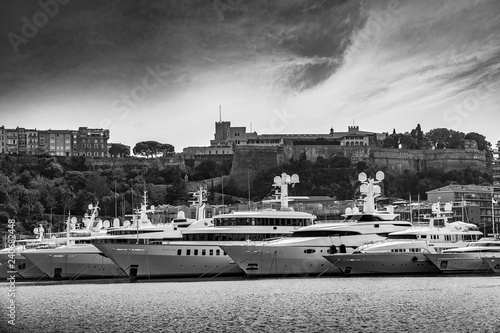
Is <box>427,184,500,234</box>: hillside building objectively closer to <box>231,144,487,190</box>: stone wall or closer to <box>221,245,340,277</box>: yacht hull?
<box>231,144,487,190</box>: stone wall

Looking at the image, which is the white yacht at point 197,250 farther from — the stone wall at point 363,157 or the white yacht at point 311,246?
the stone wall at point 363,157

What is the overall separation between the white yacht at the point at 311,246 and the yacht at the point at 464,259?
12.7 feet

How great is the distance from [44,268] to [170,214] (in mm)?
42736

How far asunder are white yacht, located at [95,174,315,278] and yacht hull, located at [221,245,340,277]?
2099 millimetres

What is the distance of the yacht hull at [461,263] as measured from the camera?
58.4 meters

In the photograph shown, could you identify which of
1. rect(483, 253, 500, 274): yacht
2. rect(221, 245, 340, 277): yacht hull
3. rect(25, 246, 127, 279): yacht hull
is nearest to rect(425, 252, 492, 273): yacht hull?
rect(483, 253, 500, 274): yacht

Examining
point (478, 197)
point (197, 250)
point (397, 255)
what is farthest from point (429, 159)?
point (197, 250)

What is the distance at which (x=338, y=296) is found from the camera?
43.3m

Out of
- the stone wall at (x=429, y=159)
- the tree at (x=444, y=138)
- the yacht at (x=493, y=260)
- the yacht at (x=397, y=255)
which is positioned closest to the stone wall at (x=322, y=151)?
the stone wall at (x=429, y=159)

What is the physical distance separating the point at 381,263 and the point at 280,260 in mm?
7204

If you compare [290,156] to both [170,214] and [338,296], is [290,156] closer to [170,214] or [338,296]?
[170,214]

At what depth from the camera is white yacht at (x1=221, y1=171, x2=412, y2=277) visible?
55.8 meters

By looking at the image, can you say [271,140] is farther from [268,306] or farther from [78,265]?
[268,306]

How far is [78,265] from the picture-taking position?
62875 millimetres
